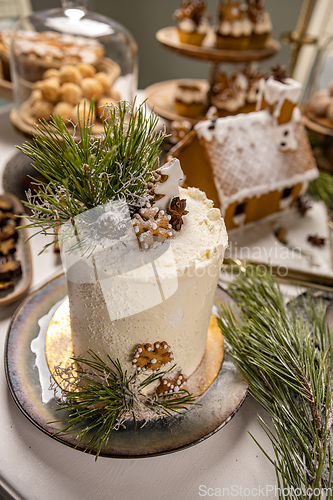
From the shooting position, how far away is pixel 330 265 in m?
1.26

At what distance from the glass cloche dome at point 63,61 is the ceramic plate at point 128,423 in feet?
3.11

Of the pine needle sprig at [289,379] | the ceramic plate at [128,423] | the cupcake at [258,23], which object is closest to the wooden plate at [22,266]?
the ceramic plate at [128,423]

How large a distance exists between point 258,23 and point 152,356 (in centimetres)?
161

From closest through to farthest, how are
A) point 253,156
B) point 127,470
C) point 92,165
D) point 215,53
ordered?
point 92,165 → point 127,470 → point 253,156 → point 215,53

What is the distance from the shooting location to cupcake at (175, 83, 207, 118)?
5.69ft

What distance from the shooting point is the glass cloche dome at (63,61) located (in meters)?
1.52

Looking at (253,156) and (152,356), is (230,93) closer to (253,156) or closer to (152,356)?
(253,156)

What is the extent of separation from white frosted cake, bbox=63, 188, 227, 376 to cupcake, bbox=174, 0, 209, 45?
1.26m

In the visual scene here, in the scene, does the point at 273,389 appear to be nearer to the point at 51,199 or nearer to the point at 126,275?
the point at 126,275

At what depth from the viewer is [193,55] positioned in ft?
5.16

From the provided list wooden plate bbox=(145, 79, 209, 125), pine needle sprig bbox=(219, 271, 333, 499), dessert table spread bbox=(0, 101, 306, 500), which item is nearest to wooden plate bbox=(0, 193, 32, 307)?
dessert table spread bbox=(0, 101, 306, 500)

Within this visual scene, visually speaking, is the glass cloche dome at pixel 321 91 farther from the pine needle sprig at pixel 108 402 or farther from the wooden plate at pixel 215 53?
the pine needle sprig at pixel 108 402

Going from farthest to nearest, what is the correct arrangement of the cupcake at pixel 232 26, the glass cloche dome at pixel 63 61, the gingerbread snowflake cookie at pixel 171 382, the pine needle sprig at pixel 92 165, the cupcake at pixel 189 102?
the cupcake at pixel 189 102 → the cupcake at pixel 232 26 → the glass cloche dome at pixel 63 61 → the gingerbread snowflake cookie at pixel 171 382 → the pine needle sprig at pixel 92 165

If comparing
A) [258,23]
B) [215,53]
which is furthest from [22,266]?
[258,23]
